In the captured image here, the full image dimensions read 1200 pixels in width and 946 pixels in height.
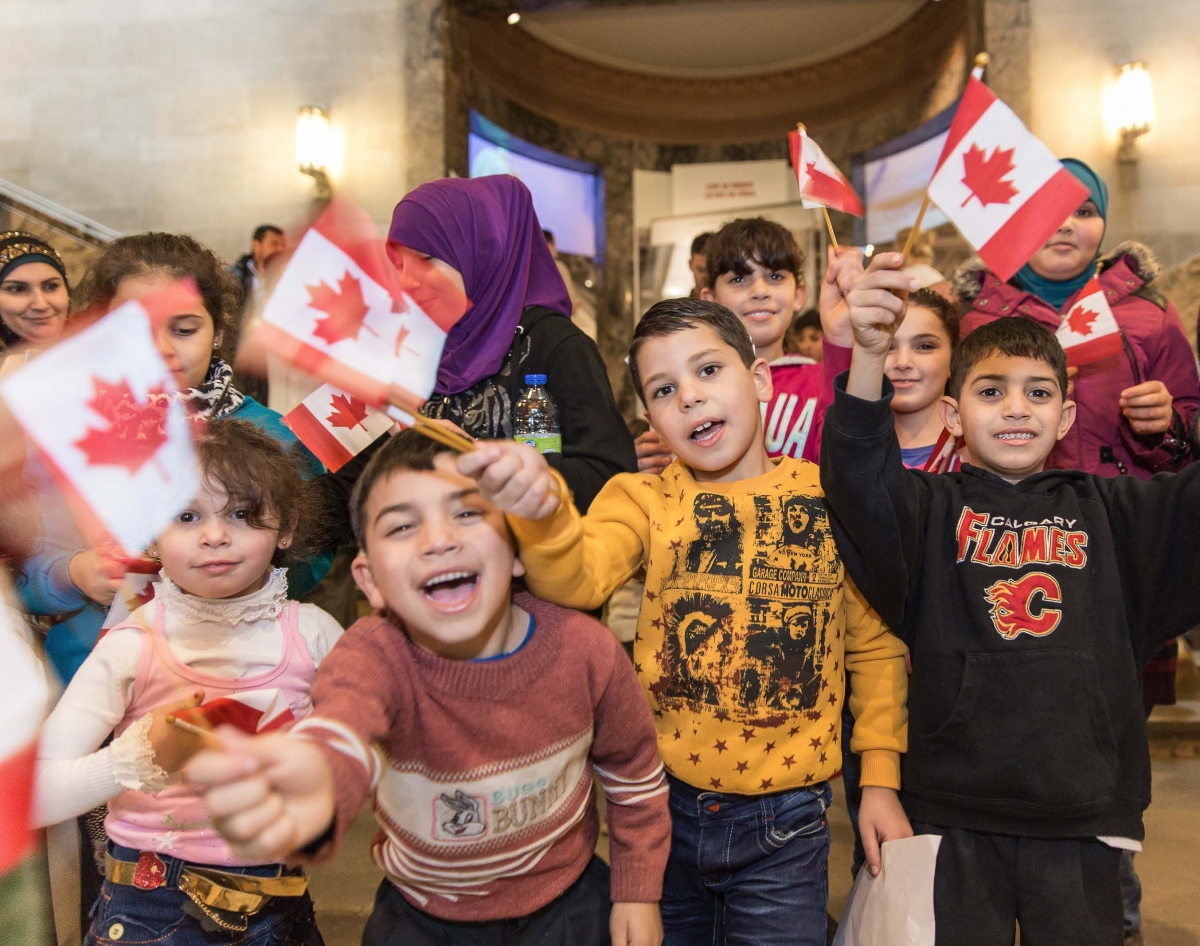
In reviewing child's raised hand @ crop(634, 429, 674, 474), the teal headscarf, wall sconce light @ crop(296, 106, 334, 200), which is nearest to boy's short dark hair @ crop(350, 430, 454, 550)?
child's raised hand @ crop(634, 429, 674, 474)

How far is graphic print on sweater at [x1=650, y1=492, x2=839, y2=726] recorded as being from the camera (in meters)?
1.48

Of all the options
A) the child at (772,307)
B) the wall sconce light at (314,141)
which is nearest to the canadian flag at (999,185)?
the child at (772,307)

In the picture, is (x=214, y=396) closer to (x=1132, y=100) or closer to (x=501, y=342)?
(x=501, y=342)

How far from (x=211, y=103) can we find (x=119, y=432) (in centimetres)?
554

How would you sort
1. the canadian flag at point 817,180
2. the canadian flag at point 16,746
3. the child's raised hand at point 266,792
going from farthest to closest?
the canadian flag at point 817,180
the canadian flag at point 16,746
the child's raised hand at point 266,792

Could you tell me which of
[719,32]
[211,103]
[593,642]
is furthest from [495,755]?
[719,32]

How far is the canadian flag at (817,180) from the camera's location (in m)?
1.68

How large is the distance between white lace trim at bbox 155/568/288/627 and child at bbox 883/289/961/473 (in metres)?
1.39

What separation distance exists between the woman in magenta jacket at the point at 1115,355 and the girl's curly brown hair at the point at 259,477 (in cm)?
176

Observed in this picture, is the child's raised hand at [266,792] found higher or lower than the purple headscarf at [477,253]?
lower

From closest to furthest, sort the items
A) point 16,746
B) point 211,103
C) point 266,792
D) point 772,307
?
point 266,792 → point 16,746 → point 772,307 → point 211,103

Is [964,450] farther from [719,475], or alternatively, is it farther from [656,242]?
[656,242]

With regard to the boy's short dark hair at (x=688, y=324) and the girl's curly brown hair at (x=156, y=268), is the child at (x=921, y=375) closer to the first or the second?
the boy's short dark hair at (x=688, y=324)

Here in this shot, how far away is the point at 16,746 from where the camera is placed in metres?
1.04
